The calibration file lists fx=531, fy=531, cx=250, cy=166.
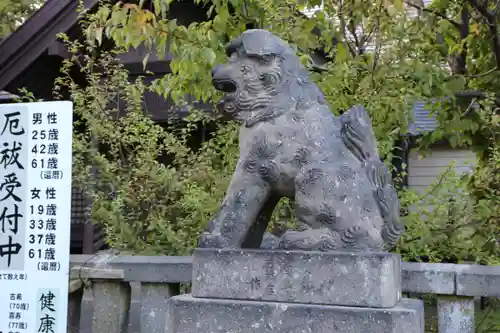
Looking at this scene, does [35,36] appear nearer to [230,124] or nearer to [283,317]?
[230,124]

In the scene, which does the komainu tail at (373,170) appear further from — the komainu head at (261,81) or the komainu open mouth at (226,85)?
the komainu open mouth at (226,85)

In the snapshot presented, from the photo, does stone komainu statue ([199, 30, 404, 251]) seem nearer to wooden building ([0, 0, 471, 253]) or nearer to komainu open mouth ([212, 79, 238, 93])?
komainu open mouth ([212, 79, 238, 93])

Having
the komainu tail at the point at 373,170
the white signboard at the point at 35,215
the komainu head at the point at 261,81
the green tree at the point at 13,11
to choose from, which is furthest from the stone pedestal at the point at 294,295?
the green tree at the point at 13,11

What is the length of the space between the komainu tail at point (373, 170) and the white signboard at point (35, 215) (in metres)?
1.56

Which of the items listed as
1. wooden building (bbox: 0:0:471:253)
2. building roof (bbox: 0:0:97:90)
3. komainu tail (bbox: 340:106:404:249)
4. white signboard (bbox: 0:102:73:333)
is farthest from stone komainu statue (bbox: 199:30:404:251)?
building roof (bbox: 0:0:97:90)

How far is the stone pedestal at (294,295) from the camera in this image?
1.99 m

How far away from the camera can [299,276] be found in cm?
208

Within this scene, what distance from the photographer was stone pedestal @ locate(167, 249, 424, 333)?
199 centimetres

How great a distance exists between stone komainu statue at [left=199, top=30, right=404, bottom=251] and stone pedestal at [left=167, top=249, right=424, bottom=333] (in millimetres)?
84

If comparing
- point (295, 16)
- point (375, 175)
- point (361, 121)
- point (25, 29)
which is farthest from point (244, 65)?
point (25, 29)

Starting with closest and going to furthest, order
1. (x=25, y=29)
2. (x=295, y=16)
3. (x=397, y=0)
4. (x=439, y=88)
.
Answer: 1. (x=397, y=0)
2. (x=439, y=88)
3. (x=295, y=16)
4. (x=25, y=29)

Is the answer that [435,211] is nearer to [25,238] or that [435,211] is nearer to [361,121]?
[361,121]

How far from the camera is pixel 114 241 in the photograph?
3.80 m

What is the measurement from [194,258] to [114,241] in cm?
173
